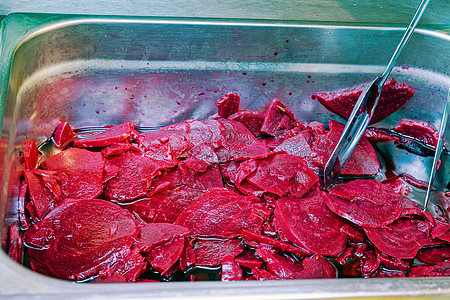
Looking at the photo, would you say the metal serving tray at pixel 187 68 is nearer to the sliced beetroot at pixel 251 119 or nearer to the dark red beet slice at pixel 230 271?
the sliced beetroot at pixel 251 119

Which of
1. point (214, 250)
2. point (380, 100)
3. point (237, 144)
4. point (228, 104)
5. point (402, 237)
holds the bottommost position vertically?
point (214, 250)

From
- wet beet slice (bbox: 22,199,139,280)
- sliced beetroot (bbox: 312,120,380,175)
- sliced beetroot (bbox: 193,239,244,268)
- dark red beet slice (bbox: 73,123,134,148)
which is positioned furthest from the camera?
sliced beetroot (bbox: 312,120,380,175)

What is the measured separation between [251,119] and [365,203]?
0.72m

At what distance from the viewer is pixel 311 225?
1.69 meters

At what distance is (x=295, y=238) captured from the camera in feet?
5.31

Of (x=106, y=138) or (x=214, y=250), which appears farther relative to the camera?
(x=106, y=138)

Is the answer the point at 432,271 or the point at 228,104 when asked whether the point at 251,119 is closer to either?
the point at 228,104

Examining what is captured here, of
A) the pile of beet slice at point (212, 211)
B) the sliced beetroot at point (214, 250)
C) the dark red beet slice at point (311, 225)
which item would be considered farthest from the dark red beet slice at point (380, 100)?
the sliced beetroot at point (214, 250)

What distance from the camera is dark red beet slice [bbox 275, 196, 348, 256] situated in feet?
5.31

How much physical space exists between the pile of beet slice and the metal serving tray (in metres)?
0.14

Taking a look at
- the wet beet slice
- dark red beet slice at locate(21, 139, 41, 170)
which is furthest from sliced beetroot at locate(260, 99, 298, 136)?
dark red beet slice at locate(21, 139, 41, 170)

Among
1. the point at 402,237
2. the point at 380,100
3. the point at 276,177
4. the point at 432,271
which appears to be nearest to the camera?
the point at 432,271

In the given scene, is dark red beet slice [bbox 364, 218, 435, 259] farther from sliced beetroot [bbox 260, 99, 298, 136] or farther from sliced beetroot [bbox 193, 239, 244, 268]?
sliced beetroot [bbox 260, 99, 298, 136]

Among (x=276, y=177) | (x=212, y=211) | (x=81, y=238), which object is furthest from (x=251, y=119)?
(x=81, y=238)
